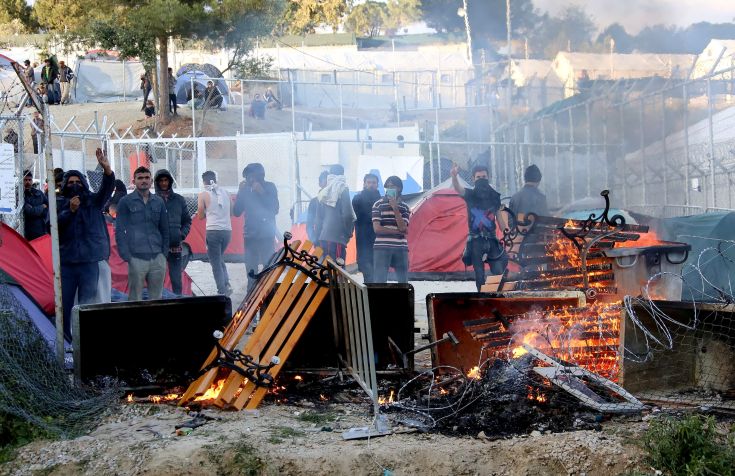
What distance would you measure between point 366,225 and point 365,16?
164ft

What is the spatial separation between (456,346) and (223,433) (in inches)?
102

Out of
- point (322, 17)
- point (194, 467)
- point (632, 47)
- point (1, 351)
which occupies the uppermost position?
point (322, 17)

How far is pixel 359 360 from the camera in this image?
668 cm

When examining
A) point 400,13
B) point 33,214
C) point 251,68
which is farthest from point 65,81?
point 33,214

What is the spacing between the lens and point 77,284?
9.11 metres

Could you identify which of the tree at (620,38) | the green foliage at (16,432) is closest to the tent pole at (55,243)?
the green foliage at (16,432)

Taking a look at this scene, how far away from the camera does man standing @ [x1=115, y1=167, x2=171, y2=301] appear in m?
9.91

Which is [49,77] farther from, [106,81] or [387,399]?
[387,399]

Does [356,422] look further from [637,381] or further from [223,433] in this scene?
[637,381]

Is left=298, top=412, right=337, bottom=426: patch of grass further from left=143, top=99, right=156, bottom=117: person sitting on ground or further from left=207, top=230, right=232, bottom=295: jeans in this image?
left=143, top=99, right=156, bottom=117: person sitting on ground

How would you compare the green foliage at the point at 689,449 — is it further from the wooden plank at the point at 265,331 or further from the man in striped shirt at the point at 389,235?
the man in striped shirt at the point at 389,235

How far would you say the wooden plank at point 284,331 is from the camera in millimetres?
6664

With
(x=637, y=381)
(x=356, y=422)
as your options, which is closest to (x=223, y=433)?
(x=356, y=422)

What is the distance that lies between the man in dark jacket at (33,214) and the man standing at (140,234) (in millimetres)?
2101
